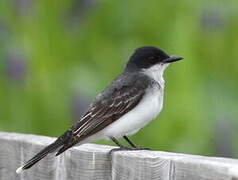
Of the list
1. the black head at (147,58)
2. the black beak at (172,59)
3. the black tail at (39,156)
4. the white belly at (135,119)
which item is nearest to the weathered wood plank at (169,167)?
the black tail at (39,156)

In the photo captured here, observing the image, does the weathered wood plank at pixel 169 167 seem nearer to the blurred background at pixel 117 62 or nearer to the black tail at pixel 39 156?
the black tail at pixel 39 156

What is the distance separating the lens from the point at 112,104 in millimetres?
5160

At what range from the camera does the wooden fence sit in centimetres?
338

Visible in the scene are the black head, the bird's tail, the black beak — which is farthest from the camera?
the black head

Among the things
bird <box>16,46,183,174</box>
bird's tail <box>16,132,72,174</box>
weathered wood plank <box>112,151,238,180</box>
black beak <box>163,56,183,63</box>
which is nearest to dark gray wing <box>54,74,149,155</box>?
bird <box>16,46,183,174</box>

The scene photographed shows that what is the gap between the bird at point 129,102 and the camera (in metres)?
4.95

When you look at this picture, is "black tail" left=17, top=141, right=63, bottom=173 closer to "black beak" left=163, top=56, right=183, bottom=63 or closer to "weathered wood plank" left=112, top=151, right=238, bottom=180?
"weathered wood plank" left=112, top=151, right=238, bottom=180

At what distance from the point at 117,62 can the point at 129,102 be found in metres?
0.73

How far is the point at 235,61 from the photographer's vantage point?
566 cm

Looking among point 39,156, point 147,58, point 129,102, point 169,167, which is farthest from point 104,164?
point 147,58

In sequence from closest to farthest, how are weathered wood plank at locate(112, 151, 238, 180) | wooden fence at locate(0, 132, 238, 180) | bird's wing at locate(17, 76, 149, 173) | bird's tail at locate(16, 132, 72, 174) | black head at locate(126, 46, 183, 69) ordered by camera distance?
weathered wood plank at locate(112, 151, 238, 180) → wooden fence at locate(0, 132, 238, 180) → bird's tail at locate(16, 132, 72, 174) → bird's wing at locate(17, 76, 149, 173) → black head at locate(126, 46, 183, 69)

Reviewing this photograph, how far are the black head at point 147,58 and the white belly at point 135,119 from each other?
16.2 inches

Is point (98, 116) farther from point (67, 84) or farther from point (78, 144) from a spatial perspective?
point (67, 84)

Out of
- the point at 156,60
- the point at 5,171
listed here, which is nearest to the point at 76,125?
the point at 5,171
